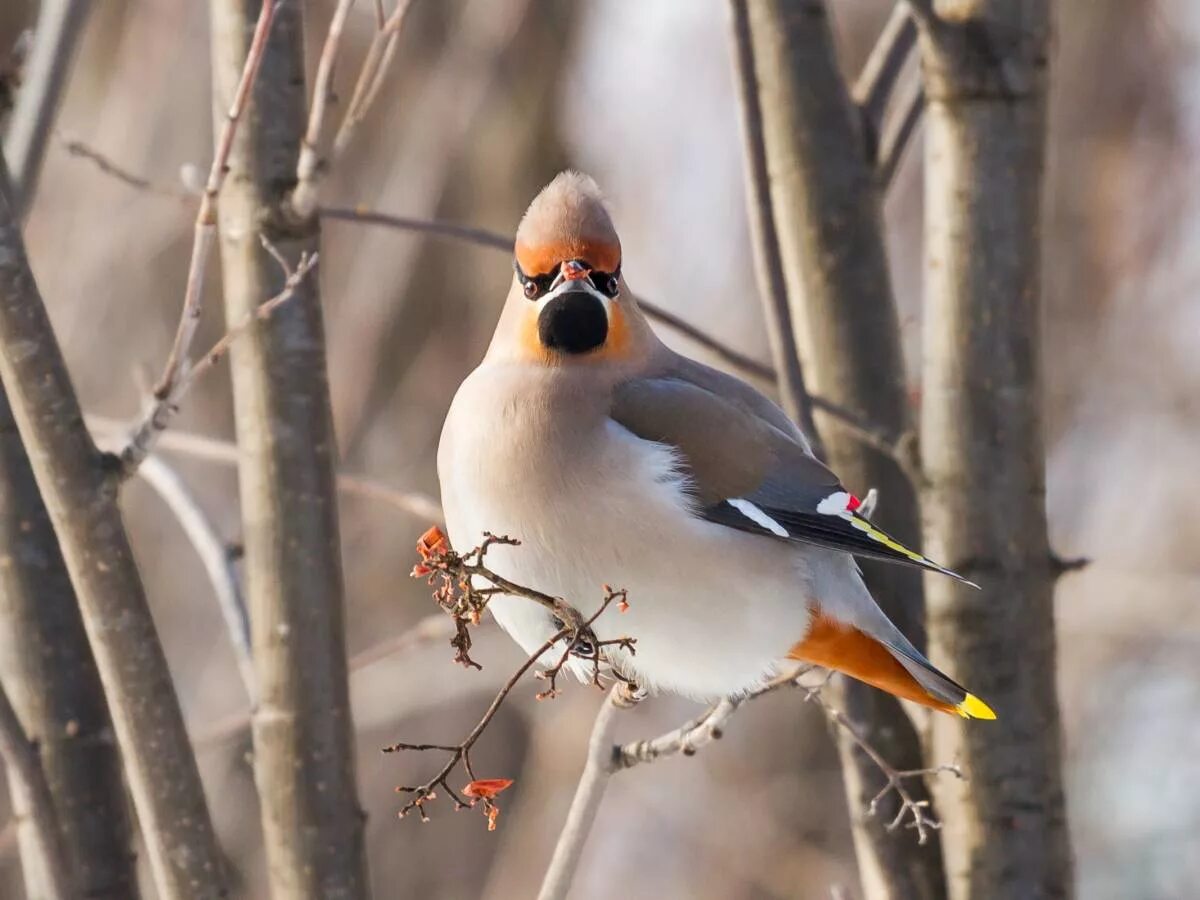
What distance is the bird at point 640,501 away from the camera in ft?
7.27

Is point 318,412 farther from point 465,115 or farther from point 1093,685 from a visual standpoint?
point 1093,685

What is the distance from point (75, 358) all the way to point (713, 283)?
9.52ft

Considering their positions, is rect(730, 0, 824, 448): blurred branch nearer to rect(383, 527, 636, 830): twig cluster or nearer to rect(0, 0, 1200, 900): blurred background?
rect(383, 527, 636, 830): twig cluster

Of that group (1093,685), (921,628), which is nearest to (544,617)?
(921,628)

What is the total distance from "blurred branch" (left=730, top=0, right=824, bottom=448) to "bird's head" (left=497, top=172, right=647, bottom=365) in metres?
0.35

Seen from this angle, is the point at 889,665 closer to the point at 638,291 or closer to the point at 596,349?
the point at 596,349

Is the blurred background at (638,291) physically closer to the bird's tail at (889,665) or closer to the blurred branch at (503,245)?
the blurred branch at (503,245)

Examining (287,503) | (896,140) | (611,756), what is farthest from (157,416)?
(896,140)

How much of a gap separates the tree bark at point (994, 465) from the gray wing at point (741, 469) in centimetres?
37

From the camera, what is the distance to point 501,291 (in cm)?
724

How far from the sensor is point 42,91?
2715mm

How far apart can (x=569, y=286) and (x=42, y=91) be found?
1079 millimetres

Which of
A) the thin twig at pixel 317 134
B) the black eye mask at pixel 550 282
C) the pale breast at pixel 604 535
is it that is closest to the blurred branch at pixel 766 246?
the pale breast at pixel 604 535

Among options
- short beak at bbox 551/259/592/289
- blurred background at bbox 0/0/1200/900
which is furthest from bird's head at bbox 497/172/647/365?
blurred background at bbox 0/0/1200/900
